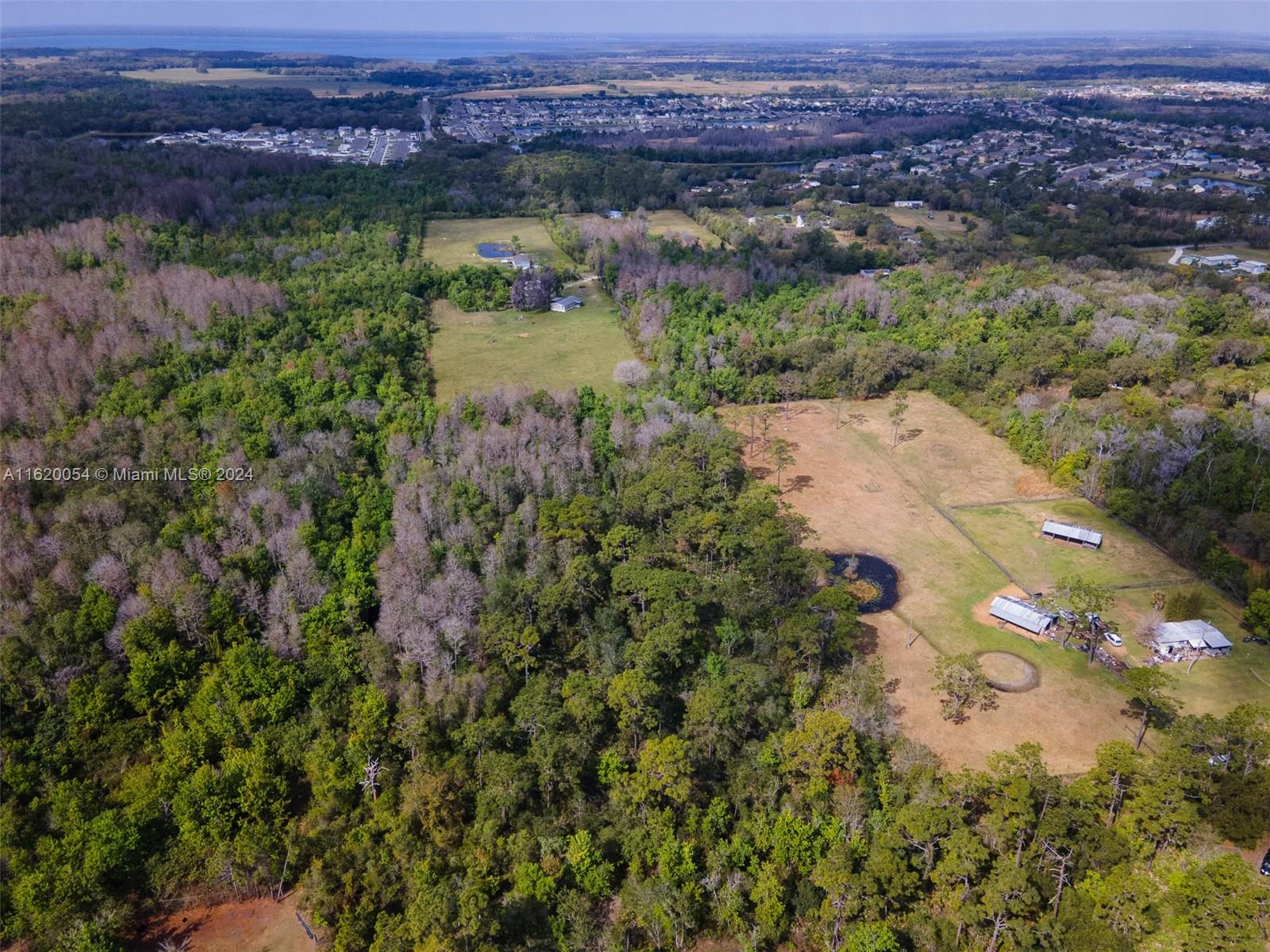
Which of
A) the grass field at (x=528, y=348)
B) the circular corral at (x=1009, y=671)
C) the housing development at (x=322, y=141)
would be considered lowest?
the circular corral at (x=1009, y=671)

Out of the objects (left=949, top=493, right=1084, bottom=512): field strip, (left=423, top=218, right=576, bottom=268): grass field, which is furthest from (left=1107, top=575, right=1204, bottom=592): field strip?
Result: (left=423, top=218, right=576, bottom=268): grass field

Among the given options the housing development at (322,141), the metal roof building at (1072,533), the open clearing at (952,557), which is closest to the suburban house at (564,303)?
the open clearing at (952,557)

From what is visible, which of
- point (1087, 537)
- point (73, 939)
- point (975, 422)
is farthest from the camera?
point (975, 422)

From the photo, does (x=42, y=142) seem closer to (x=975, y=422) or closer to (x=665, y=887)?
(x=975, y=422)

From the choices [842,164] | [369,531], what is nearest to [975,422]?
[369,531]

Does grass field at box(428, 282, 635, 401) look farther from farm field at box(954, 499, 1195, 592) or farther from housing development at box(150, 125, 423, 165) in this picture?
housing development at box(150, 125, 423, 165)

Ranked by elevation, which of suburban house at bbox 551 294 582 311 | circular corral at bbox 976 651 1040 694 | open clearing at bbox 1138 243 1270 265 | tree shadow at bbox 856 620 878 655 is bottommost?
circular corral at bbox 976 651 1040 694

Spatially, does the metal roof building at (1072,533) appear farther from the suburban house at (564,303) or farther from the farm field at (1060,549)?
the suburban house at (564,303)
